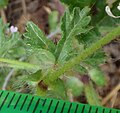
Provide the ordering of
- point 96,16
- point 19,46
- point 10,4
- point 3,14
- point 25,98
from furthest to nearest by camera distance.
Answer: point 10,4
point 3,14
point 19,46
point 96,16
point 25,98

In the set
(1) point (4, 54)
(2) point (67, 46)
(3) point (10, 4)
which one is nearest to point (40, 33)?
(2) point (67, 46)

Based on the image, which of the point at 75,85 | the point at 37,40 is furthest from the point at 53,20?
the point at 37,40

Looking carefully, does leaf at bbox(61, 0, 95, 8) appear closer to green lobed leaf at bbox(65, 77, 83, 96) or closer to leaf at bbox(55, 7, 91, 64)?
leaf at bbox(55, 7, 91, 64)

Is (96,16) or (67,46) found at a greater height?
(67,46)

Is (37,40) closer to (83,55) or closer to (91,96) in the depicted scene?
(83,55)

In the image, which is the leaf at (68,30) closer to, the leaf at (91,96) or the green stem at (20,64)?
the green stem at (20,64)

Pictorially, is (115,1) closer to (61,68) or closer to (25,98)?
(61,68)

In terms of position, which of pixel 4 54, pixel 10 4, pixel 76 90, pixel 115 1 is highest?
pixel 4 54

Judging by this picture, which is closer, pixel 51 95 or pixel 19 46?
pixel 51 95
